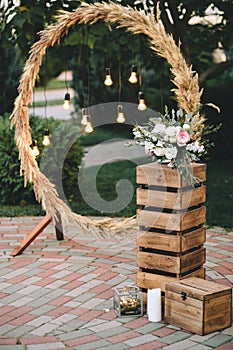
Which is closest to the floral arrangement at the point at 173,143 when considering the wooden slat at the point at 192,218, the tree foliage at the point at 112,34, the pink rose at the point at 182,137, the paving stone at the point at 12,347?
the pink rose at the point at 182,137

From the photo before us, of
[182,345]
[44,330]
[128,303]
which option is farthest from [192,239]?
[44,330]

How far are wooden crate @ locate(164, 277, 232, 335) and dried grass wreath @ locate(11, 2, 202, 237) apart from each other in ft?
2.67

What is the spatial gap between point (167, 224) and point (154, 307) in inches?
21.5

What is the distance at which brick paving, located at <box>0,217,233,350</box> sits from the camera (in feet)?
13.5

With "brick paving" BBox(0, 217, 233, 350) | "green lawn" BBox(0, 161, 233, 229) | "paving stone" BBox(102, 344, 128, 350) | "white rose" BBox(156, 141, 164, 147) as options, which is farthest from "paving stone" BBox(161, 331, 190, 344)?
"green lawn" BBox(0, 161, 233, 229)

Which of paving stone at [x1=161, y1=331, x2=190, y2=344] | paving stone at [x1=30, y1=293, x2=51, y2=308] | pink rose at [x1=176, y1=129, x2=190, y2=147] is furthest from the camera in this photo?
paving stone at [x1=30, y1=293, x2=51, y2=308]

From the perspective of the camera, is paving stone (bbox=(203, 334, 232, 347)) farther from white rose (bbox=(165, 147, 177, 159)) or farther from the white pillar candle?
white rose (bbox=(165, 147, 177, 159))

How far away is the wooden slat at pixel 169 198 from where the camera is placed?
4445mm

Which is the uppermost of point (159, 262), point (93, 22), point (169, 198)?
point (93, 22)

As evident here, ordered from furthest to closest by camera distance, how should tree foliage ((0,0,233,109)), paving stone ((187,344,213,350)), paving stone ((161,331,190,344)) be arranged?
tree foliage ((0,0,233,109))
paving stone ((161,331,190,344))
paving stone ((187,344,213,350))

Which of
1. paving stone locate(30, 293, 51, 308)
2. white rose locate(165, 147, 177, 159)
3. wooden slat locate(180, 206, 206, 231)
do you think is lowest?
paving stone locate(30, 293, 51, 308)

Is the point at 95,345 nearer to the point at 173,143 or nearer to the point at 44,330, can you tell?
the point at 44,330

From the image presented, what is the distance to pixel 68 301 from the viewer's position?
480 cm

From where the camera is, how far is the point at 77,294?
4.93 m
